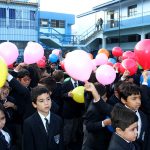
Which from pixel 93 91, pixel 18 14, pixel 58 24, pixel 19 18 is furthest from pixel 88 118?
pixel 58 24

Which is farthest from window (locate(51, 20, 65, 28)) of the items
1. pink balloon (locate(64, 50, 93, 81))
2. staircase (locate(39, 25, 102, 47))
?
pink balloon (locate(64, 50, 93, 81))

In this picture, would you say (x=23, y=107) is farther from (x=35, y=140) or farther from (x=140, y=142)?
(x=140, y=142)

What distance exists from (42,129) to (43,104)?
0.24 m

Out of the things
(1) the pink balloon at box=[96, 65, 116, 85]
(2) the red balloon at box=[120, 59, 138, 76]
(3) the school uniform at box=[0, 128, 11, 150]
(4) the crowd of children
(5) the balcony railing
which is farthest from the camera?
(5) the balcony railing

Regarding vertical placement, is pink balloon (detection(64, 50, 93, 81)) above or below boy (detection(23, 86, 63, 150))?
above

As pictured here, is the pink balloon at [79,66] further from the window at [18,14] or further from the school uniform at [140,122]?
Result: the window at [18,14]

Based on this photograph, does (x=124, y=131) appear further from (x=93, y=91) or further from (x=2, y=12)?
(x=2, y=12)

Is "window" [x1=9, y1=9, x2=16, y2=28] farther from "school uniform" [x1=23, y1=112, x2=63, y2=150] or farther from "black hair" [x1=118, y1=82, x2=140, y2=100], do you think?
"school uniform" [x1=23, y1=112, x2=63, y2=150]

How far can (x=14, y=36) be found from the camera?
60.6 ft

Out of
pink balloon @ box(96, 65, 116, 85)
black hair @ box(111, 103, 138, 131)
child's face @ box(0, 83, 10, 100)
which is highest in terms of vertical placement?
pink balloon @ box(96, 65, 116, 85)

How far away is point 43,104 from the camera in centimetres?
267

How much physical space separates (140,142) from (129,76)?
177cm

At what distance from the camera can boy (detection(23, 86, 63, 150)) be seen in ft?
8.42

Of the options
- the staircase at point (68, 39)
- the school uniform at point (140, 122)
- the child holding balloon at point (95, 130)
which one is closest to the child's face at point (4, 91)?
the child holding balloon at point (95, 130)
